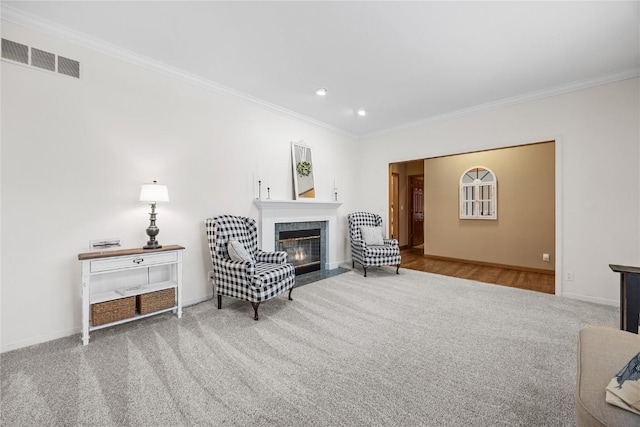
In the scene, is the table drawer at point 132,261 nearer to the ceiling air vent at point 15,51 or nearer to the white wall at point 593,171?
the ceiling air vent at point 15,51

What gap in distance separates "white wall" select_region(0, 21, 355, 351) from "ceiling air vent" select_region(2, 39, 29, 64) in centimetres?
6

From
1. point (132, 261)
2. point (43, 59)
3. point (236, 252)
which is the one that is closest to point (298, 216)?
point (236, 252)

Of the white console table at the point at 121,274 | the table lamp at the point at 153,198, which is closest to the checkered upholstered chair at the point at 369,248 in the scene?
the white console table at the point at 121,274

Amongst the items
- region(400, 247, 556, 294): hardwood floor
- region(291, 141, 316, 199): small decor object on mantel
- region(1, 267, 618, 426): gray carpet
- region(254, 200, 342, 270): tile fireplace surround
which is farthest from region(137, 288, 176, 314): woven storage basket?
region(400, 247, 556, 294): hardwood floor

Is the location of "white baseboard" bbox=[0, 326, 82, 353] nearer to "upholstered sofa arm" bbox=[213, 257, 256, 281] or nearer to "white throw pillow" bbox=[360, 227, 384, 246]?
"upholstered sofa arm" bbox=[213, 257, 256, 281]

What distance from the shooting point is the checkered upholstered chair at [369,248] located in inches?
178

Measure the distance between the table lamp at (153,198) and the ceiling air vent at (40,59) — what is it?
1.17m

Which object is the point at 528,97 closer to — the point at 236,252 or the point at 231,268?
the point at 236,252

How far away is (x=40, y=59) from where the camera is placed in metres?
2.34

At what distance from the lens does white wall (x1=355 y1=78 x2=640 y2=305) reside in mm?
3119

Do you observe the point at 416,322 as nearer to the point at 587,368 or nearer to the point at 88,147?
the point at 587,368

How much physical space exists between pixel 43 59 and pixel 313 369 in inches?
134

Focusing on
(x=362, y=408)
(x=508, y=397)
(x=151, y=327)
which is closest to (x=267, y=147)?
(x=151, y=327)

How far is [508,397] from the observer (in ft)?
5.41
